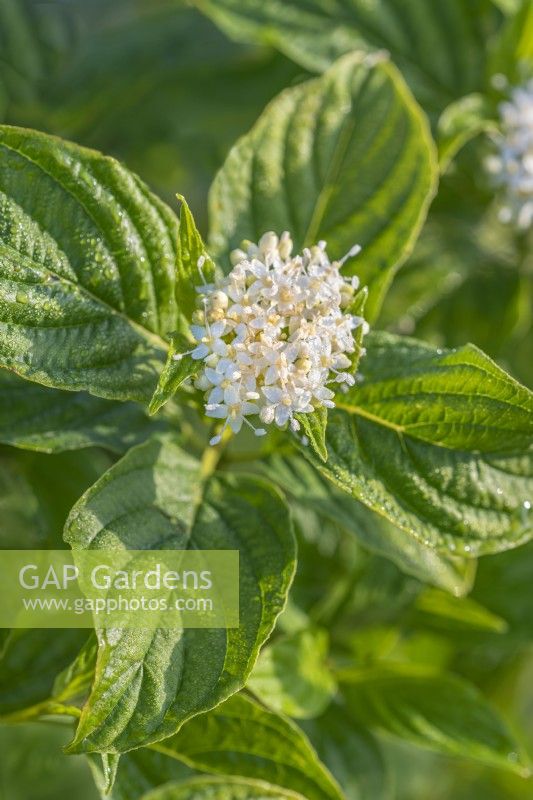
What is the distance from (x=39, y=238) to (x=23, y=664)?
1.48ft

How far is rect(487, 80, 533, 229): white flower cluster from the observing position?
3.96ft

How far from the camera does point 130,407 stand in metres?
1.00

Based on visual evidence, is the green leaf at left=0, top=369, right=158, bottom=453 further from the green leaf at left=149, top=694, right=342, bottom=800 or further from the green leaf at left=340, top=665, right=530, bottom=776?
the green leaf at left=340, top=665, right=530, bottom=776

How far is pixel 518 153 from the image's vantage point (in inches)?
48.1

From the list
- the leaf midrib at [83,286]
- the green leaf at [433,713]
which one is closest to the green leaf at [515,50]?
the leaf midrib at [83,286]

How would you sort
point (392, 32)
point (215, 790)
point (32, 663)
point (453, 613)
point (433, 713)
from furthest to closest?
point (392, 32) → point (453, 613) → point (433, 713) → point (32, 663) → point (215, 790)

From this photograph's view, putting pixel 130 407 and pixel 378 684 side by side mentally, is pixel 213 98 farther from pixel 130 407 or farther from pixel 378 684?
pixel 378 684

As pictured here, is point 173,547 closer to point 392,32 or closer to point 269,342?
point 269,342

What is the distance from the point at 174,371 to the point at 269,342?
0.08m

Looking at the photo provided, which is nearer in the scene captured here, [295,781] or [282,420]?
[282,420]

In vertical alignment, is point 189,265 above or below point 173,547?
above

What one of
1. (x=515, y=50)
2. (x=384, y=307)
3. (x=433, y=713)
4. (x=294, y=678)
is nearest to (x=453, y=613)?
(x=433, y=713)

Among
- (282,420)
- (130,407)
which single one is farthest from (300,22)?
(282,420)

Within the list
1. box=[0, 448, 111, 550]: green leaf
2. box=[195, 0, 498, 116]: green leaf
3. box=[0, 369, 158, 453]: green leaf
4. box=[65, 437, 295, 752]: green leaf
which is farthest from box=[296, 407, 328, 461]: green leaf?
box=[195, 0, 498, 116]: green leaf
